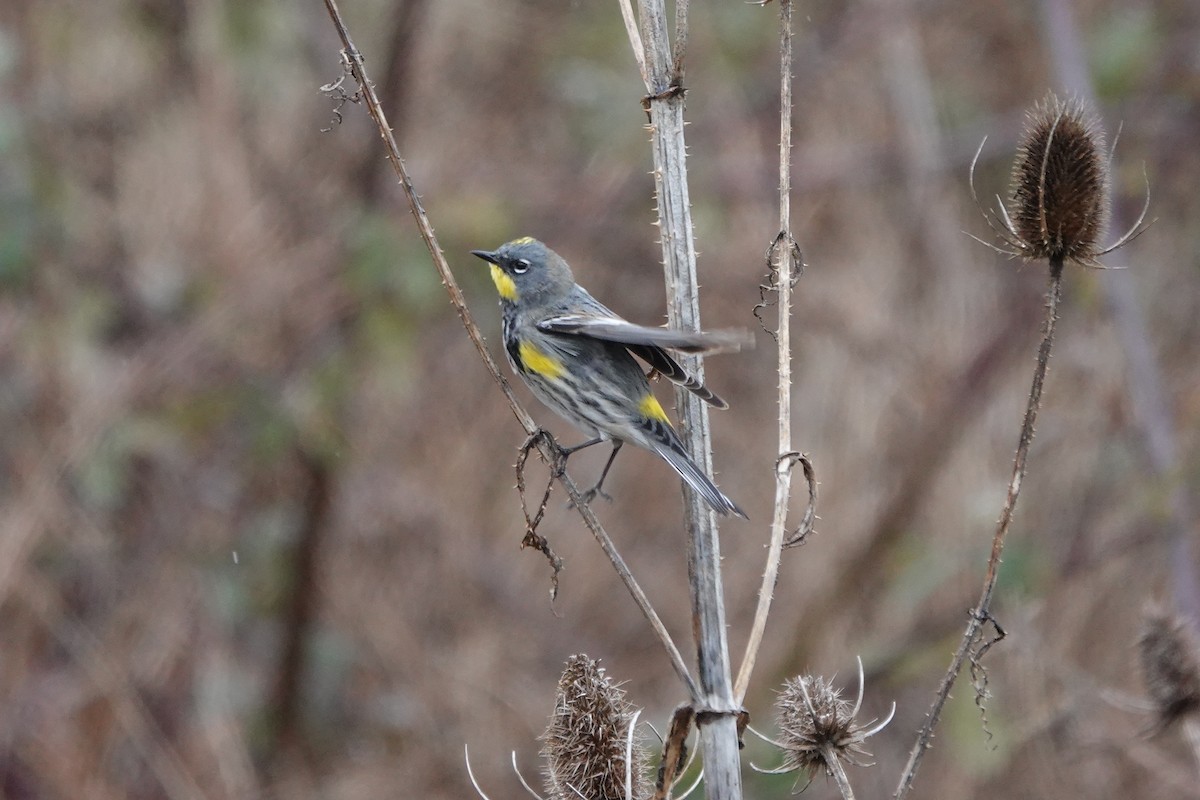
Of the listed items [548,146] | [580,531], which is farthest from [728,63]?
[580,531]

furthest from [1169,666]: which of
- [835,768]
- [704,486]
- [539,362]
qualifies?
[539,362]

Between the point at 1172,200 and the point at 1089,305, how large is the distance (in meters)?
4.66

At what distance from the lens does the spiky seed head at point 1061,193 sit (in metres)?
2.88

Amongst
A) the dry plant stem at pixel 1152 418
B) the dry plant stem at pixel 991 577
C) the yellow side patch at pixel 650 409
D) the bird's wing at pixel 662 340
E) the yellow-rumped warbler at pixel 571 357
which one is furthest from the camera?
the dry plant stem at pixel 1152 418

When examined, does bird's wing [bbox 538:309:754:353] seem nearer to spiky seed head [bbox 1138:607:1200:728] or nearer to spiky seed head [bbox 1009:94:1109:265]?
spiky seed head [bbox 1009:94:1109:265]

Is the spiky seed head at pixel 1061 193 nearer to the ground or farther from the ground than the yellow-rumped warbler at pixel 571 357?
nearer to the ground

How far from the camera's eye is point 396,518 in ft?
28.5

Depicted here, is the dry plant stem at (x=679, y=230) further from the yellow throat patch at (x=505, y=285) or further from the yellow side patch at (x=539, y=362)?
the yellow throat patch at (x=505, y=285)

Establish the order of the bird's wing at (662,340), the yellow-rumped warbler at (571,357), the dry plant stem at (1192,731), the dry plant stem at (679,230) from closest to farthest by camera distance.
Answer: the bird's wing at (662,340) < the dry plant stem at (679,230) < the dry plant stem at (1192,731) < the yellow-rumped warbler at (571,357)

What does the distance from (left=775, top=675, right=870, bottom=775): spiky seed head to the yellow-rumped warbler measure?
3.86 feet

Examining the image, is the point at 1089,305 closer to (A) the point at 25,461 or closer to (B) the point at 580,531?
(B) the point at 580,531

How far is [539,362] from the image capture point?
484 cm

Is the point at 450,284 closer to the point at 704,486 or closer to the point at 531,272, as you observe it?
the point at 704,486

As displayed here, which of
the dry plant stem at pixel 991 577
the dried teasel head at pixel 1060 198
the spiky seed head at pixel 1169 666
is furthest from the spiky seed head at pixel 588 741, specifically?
the spiky seed head at pixel 1169 666
